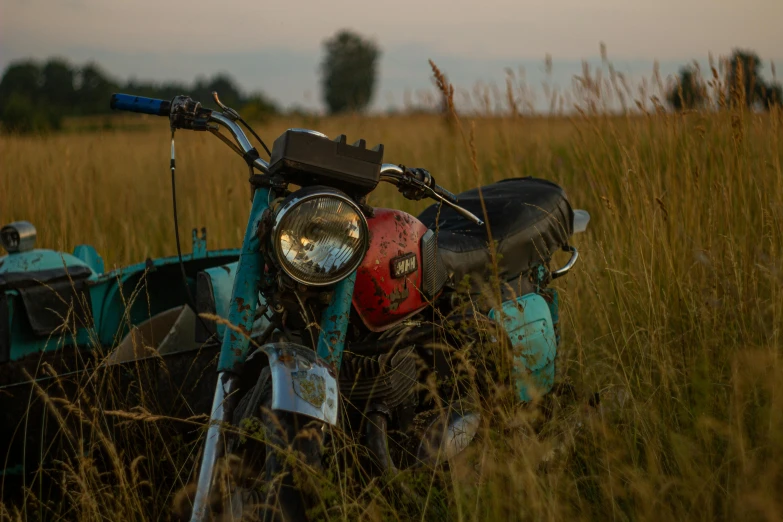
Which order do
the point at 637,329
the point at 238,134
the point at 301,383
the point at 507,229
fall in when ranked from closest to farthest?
the point at 301,383 < the point at 238,134 < the point at 507,229 < the point at 637,329

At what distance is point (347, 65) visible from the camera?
65.2m

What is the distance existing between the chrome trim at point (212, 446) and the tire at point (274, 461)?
5 cm

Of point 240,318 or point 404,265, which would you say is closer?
point 240,318

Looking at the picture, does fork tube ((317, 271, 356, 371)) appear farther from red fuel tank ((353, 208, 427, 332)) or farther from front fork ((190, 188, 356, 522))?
red fuel tank ((353, 208, 427, 332))

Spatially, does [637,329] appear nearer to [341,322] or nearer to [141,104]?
[341,322]

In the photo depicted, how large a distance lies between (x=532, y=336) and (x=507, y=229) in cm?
40

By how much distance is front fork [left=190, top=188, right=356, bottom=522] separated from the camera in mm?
1821

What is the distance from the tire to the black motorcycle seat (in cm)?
72

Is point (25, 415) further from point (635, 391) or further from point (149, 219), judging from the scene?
point (149, 219)

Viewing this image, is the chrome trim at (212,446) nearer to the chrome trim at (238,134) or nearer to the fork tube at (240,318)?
the fork tube at (240,318)

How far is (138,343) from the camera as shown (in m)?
2.88

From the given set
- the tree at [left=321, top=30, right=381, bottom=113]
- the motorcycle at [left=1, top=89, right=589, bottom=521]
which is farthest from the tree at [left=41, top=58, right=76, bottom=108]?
the motorcycle at [left=1, top=89, right=589, bottom=521]

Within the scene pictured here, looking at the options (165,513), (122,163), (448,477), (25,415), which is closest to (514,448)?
(448,477)

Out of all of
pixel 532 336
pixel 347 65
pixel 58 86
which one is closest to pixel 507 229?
pixel 532 336
